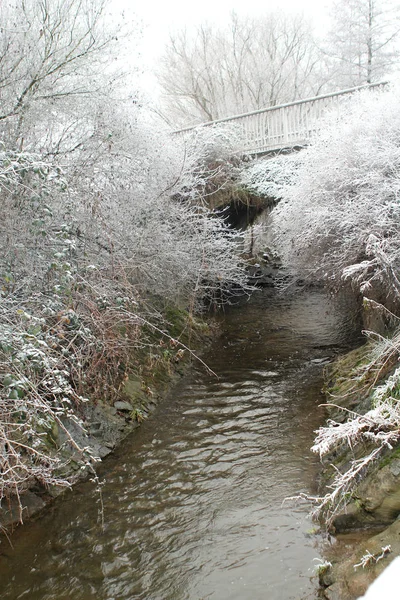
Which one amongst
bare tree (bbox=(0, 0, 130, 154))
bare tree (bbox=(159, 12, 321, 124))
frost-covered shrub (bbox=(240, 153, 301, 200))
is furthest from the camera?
bare tree (bbox=(159, 12, 321, 124))

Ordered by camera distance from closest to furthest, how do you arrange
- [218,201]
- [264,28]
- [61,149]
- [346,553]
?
[346,553] < [61,149] < [218,201] < [264,28]

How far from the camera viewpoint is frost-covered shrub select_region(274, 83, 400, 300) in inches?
286

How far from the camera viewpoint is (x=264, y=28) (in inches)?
1008

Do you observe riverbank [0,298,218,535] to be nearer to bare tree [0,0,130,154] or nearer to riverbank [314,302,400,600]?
riverbank [314,302,400,600]

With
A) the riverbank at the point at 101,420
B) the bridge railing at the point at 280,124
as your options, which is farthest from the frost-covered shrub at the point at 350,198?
the bridge railing at the point at 280,124

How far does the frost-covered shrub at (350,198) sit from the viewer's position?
725 centimetres

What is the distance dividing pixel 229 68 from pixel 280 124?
12.3 m

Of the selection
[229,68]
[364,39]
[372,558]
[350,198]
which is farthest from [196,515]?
[364,39]

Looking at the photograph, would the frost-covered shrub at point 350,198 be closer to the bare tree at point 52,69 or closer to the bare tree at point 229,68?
the bare tree at point 52,69

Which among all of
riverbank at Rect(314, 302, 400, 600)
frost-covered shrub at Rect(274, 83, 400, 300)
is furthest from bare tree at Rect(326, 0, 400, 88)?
riverbank at Rect(314, 302, 400, 600)

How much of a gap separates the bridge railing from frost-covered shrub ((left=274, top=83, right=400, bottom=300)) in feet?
10.6

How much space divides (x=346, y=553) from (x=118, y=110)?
24.6ft

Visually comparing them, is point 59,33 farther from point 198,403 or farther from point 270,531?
point 270,531

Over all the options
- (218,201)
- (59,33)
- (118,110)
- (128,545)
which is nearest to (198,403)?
(128,545)
